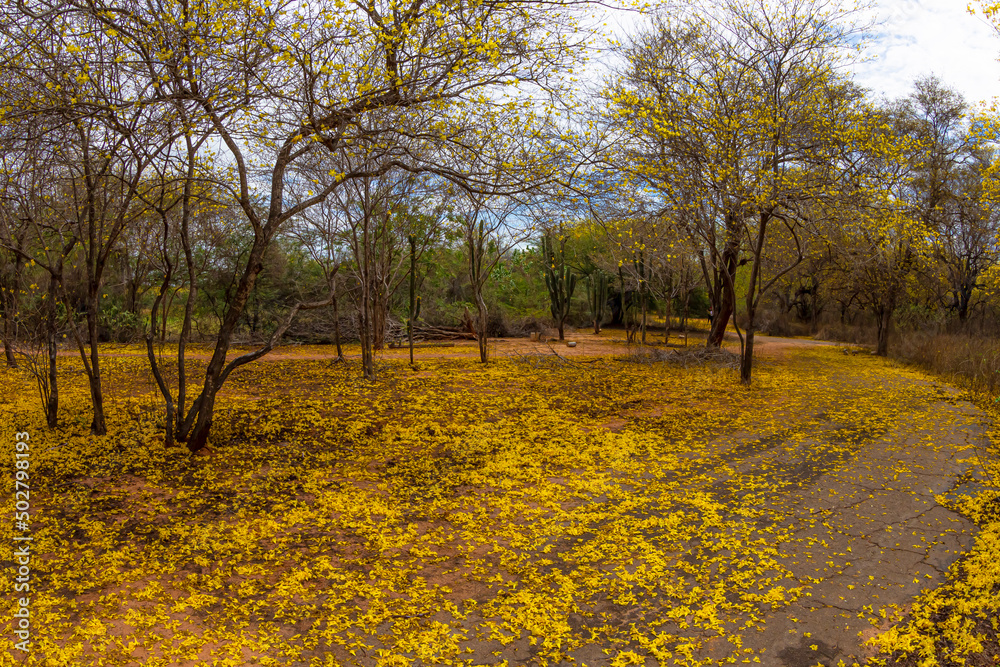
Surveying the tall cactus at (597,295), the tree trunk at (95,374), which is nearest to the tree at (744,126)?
the tree trunk at (95,374)

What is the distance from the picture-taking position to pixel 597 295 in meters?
26.3

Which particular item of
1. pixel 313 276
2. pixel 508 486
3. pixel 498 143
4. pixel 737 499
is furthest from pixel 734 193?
pixel 313 276

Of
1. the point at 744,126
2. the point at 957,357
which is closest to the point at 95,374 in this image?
the point at 744,126

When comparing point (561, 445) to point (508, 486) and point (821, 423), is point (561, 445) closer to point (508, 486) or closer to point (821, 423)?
point (508, 486)

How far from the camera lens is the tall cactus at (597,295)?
25.1 m

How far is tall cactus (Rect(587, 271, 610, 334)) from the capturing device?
25078 millimetres

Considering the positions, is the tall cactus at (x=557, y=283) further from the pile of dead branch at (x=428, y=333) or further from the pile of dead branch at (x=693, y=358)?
the pile of dead branch at (x=693, y=358)

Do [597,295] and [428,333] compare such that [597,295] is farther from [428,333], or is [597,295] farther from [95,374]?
[95,374]

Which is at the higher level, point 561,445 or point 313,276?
point 313,276

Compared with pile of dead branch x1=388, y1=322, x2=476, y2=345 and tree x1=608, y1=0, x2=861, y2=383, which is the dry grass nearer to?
tree x1=608, y1=0, x2=861, y2=383

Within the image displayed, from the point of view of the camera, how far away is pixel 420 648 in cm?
294

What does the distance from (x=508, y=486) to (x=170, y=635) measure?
2.95 metres

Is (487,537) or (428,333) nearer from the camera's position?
(487,537)

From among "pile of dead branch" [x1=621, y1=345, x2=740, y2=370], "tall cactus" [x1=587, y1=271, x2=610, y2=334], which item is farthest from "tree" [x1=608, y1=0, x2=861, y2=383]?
"tall cactus" [x1=587, y1=271, x2=610, y2=334]
